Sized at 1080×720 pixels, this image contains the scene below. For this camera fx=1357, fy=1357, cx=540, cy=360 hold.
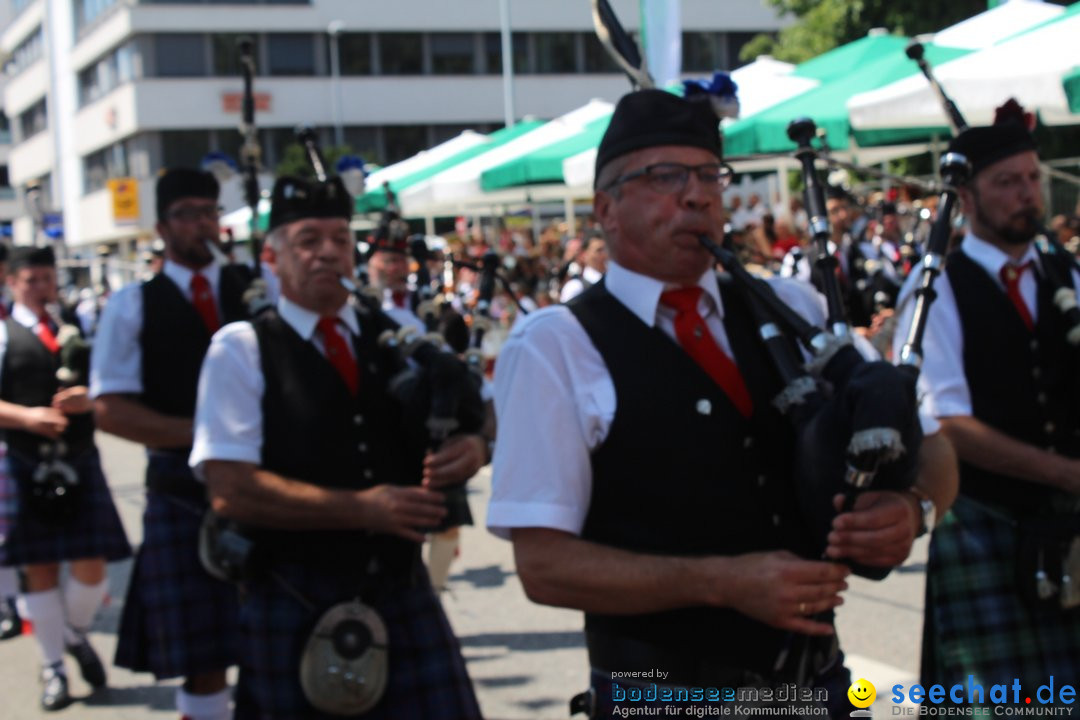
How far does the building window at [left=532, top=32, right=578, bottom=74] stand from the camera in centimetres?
3794

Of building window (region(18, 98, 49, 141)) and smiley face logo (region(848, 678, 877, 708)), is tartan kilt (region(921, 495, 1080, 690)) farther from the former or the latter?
building window (region(18, 98, 49, 141))

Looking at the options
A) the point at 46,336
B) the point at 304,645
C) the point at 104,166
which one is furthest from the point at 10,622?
the point at 104,166

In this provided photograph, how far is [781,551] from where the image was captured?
1996 mm

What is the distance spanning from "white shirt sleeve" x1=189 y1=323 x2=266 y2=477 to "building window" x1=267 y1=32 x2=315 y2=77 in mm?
34697

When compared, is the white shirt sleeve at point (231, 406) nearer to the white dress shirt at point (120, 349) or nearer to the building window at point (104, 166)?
the white dress shirt at point (120, 349)

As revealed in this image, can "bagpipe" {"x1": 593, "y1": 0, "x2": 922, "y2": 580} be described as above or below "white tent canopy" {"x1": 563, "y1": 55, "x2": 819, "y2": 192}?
below

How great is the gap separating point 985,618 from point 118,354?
256 cm

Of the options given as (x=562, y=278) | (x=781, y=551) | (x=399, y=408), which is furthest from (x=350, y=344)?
(x=562, y=278)

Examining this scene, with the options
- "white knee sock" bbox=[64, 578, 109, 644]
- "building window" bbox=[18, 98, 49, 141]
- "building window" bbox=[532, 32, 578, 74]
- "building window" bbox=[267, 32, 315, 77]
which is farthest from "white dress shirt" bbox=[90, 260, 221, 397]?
"building window" bbox=[18, 98, 49, 141]

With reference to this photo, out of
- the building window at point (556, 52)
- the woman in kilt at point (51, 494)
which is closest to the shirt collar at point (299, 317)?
the woman in kilt at point (51, 494)

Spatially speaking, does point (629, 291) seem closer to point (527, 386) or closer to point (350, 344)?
point (527, 386)

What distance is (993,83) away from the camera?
18.3ft

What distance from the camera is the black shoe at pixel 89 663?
5242 mm

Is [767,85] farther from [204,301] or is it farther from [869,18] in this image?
[869,18]
